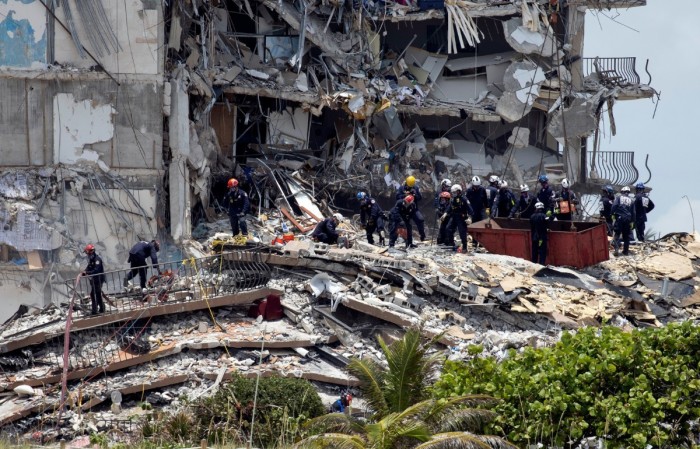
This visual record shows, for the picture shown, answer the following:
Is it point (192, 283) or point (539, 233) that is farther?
point (539, 233)

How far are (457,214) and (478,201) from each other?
1.29 m

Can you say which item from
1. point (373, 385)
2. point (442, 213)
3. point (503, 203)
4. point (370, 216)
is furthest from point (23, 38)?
point (373, 385)

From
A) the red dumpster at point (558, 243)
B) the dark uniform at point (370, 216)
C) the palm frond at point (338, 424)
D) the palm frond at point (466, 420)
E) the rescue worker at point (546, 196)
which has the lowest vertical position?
the palm frond at point (338, 424)

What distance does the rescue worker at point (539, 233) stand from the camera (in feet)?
99.0

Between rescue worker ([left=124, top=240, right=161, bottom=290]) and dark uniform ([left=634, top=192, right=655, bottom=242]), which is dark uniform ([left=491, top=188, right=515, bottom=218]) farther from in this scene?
rescue worker ([left=124, top=240, right=161, bottom=290])

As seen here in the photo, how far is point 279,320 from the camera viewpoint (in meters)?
27.2

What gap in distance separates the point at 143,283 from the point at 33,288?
6763 millimetres

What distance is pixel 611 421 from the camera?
755 inches

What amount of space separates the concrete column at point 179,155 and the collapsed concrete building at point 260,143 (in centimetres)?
4

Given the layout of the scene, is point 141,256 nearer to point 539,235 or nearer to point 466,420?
point 539,235

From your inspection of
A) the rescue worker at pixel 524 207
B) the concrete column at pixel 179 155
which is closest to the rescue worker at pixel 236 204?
the concrete column at pixel 179 155

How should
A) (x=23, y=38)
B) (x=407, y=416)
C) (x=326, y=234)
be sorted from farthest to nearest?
(x=23, y=38) < (x=326, y=234) < (x=407, y=416)

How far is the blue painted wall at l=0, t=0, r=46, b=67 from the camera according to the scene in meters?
33.7

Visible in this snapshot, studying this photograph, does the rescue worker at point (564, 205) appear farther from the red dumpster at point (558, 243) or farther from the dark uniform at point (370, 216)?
the dark uniform at point (370, 216)
